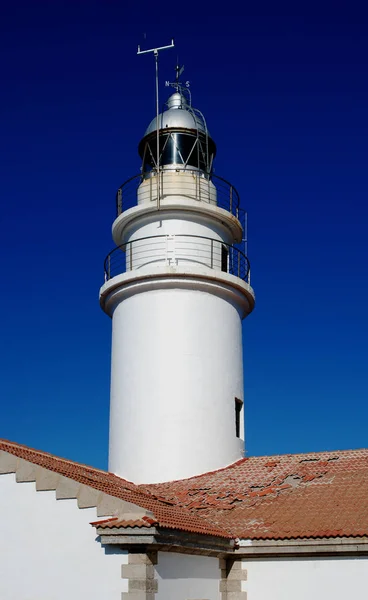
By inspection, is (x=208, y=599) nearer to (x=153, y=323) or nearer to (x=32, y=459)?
(x=32, y=459)

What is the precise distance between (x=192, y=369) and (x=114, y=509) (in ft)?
22.6

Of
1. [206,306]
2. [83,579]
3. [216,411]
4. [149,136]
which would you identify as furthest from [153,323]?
[83,579]

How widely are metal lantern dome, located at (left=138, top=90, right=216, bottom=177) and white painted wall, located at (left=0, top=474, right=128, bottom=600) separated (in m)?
10.1

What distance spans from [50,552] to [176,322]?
743 cm

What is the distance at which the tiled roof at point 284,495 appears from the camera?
1292cm

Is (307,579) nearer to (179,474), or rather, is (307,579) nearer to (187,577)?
(187,577)

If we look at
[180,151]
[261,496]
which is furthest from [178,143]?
[261,496]

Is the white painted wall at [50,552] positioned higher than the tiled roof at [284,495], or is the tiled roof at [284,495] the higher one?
the tiled roof at [284,495]

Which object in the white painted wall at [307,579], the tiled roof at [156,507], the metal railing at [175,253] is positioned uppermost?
the metal railing at [175,253]

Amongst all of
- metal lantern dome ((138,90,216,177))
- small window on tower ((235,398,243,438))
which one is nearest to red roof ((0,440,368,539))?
small window on tower ((235,398,243,438))

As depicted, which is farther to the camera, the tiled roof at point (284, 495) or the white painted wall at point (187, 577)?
the tiled roof at point (284, 495)

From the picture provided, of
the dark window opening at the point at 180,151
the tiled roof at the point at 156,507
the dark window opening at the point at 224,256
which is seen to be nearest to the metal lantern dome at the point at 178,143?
the dark window opening at the point at 180,151

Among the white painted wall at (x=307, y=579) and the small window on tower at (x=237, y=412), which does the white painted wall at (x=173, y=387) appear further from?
the white painted wall at (x=307, y=579)

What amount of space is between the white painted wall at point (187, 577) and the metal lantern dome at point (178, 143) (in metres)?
10.1
